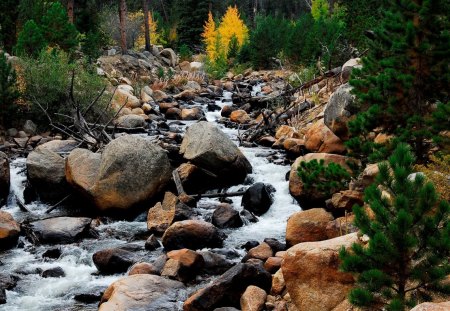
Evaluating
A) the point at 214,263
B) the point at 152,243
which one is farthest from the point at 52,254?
the point at 214,263

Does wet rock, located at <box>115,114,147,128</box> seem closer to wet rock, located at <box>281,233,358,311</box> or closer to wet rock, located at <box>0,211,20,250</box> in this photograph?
wet rock, located at <box>0,211,20,250</box>

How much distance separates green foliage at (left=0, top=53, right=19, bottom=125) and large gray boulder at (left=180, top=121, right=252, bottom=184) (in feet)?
20.6

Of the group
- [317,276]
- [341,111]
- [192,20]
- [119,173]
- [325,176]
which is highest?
[341,111]

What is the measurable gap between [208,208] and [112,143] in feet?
8.19

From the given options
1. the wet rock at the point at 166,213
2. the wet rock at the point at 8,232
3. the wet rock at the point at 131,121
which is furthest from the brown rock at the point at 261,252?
the wet rock at the point at 131,121

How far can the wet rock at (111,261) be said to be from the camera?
27.1 feet

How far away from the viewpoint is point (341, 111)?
36.1 ft

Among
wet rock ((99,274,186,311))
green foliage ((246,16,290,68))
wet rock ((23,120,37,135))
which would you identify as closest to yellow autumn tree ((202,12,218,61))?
green foliage ((246,16,290,68))

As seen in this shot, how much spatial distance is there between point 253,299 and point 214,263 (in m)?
1.74

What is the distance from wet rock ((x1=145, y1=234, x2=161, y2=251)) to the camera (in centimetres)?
905

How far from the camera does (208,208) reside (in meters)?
11.1

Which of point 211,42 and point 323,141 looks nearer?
point 323,141

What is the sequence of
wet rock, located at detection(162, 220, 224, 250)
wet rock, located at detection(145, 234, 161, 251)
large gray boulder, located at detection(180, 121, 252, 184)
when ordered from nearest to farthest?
wet rock, located at detection(162, 220, 224, 250) < wet rock, located at detection(145, 234, 161, 251) < large gray boulder, located at detection(180, 121, 252, 184)

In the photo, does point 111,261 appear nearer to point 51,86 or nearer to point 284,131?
point 284,131
